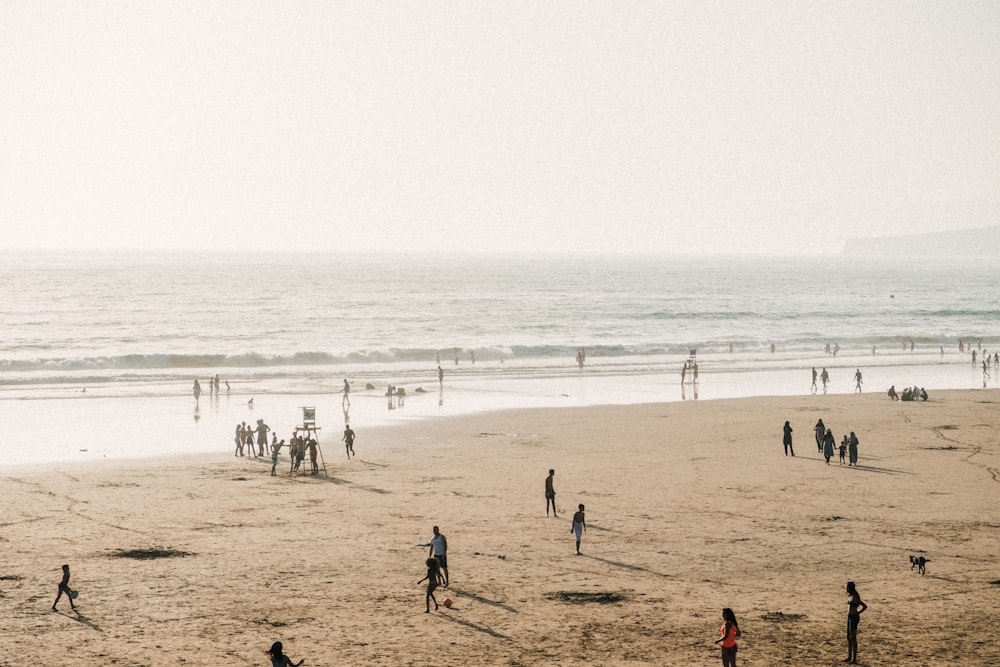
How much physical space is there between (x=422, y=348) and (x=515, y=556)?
61.8 m

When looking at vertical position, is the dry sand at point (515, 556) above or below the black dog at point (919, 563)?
below

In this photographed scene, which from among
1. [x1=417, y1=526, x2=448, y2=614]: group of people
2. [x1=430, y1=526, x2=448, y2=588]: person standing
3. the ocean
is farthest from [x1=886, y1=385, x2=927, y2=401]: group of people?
[x1=430, y1=526, x2=448, y2=588]: person standing

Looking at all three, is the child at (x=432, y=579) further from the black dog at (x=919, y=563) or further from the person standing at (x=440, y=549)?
the black dog at (x=919, y=563)

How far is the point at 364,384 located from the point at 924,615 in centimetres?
4348

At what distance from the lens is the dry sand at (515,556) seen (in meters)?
16.2

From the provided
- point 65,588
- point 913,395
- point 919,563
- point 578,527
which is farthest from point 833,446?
Answer: point 65,588

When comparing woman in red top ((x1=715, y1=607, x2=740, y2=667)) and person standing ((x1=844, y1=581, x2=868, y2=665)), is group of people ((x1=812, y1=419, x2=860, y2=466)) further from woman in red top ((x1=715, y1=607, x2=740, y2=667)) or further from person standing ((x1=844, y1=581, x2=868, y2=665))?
woman in red top ((x1=715, y1=607, x2=740, y2=667))

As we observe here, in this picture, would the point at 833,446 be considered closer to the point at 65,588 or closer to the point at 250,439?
the point at 250,439

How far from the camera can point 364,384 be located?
57250 mm

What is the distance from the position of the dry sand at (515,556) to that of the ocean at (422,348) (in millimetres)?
10531

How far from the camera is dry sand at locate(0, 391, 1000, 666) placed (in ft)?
53.1

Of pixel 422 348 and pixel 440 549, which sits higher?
pixel 440 549

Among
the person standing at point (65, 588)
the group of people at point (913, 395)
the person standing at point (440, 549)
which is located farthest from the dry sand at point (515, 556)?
the group of people at point (913, 395)

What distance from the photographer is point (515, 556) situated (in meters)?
20.9
